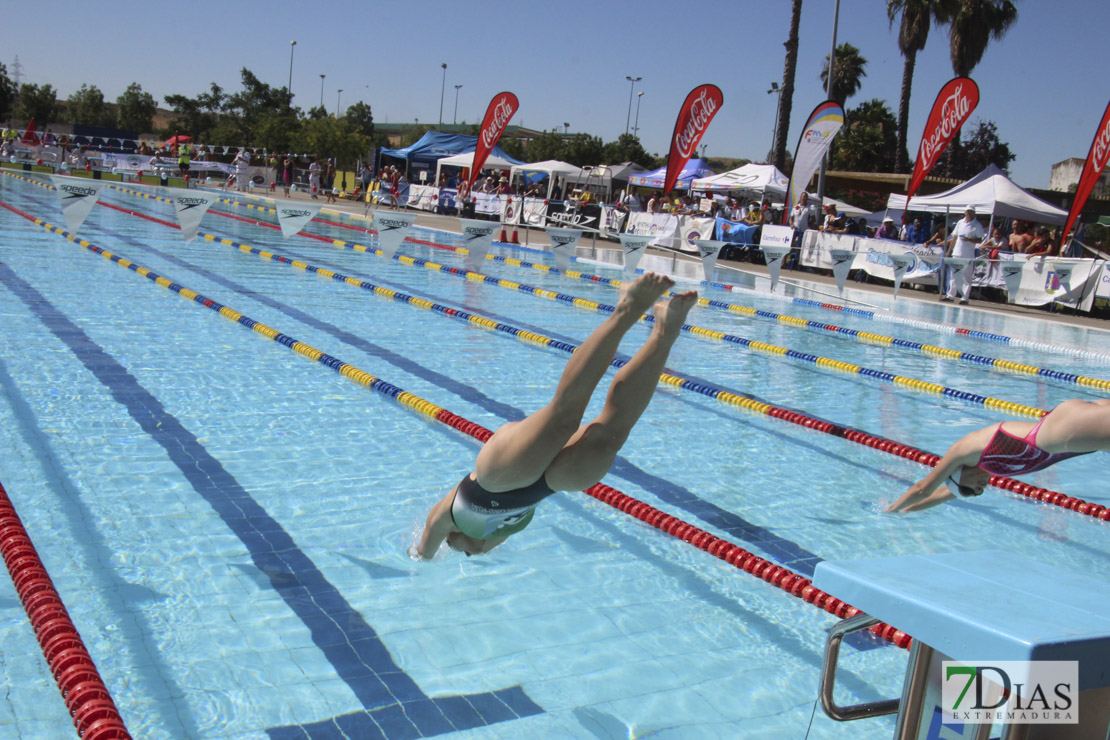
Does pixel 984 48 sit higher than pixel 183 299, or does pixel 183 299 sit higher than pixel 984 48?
pixel 984 48

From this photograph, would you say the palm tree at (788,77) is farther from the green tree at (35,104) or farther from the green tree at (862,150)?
the green tree at (35,104)

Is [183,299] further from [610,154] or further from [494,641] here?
[610,154]

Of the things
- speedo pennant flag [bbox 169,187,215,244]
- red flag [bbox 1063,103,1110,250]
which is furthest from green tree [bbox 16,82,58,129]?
red flag [bbox 1063,103,1110,250]

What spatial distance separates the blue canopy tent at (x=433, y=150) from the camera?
31.5m

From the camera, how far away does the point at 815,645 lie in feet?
11.1

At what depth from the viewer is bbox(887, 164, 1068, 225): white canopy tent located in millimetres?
17375

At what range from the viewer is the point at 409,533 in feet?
13.4

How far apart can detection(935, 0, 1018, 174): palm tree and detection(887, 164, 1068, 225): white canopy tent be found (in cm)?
1586

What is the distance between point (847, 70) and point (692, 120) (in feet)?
103

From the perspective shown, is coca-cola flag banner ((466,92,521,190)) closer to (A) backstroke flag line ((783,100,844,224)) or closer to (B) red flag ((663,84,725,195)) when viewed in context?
(B) red flag ((663,84,725,195))

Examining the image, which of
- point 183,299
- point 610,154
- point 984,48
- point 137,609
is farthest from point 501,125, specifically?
point 610,154

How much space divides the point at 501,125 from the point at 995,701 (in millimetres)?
17436

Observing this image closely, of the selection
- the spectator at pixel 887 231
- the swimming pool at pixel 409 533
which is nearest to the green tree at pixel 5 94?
the spectator at pixel 887 231

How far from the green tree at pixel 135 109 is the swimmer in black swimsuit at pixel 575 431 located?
2818 inches
